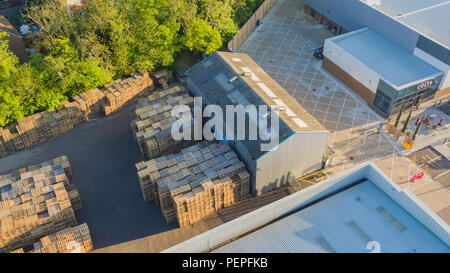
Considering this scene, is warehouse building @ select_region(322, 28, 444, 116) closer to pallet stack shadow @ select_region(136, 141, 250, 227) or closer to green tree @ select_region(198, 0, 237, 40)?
green tree @ select_region(198, 0, 237, 40)

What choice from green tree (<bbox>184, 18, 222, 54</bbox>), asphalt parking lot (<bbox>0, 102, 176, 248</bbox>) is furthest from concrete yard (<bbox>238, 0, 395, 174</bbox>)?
asphalt parking lot (<bbox>0, 102, 176, 248</bbox>)

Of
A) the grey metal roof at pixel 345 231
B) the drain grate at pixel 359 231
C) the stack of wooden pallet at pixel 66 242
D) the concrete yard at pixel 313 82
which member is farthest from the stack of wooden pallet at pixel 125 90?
the drain grate at pixel 359 231

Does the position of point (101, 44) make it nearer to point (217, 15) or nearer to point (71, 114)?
point (71, 114)

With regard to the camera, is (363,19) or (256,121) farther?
(363,19)

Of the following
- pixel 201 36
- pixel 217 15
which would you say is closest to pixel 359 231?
pixel 201 36

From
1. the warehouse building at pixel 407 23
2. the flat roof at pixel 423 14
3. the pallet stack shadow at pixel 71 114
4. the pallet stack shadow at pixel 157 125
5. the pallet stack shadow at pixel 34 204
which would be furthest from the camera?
the flat roof at pixel 423 14

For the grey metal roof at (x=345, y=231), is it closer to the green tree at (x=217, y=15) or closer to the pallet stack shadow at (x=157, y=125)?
the pallet stack shadow at (x=157, y=125)

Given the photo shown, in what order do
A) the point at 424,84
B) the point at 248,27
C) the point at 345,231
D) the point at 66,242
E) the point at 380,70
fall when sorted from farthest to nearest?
the point at 248,27
the point at 380,70
the point at 424,84
the point at 66,242
the point at 345,231

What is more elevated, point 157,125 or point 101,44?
point 101,44

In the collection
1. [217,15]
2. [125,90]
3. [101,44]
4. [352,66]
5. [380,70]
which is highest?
Answer: [217,15]
